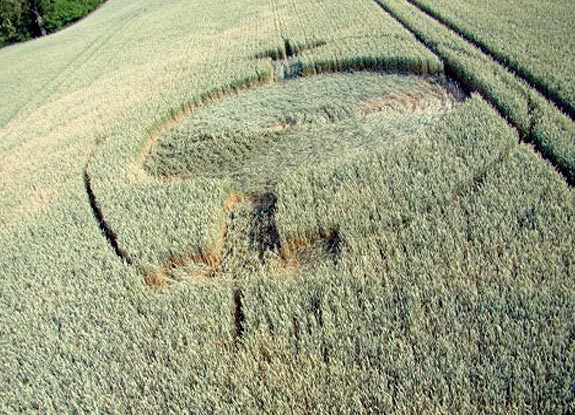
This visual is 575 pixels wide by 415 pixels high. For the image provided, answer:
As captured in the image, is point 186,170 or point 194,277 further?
point 186,170

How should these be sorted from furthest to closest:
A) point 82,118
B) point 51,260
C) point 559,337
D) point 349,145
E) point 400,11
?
point 400,11
point 82,118
point 349,145
point 51,260
point 559,337

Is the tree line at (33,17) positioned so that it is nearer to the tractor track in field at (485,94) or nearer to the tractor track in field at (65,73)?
the tractor track in field at (65,73)

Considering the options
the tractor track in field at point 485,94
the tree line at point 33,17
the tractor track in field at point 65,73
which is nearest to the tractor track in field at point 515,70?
the tractor track in field at point 485,94

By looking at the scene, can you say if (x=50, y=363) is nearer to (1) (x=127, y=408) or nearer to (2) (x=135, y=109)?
(1) (x=127, y=408)

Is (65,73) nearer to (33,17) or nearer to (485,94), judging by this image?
(485,94)

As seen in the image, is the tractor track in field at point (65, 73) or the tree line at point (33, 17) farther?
the tree line at point (33, 17)

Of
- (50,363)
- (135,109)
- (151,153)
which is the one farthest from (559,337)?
(135,109)

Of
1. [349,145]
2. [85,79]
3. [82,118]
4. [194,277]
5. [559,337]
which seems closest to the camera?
[559,337]
